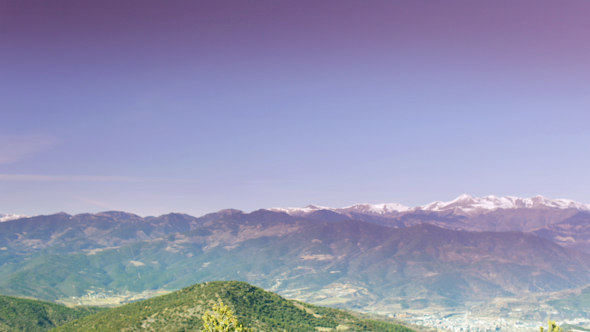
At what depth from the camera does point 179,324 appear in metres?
189

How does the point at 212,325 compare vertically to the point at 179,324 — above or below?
above

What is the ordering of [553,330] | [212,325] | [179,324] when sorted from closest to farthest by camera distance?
[553,330], [212,325], [179,324]

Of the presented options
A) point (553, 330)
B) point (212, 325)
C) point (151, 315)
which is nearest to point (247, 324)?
point (151, 315)

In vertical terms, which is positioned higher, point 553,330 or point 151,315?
point 553,330

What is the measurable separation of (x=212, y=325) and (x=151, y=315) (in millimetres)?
145806

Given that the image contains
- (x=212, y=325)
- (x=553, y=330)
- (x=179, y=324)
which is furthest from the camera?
(x=179, y=324)

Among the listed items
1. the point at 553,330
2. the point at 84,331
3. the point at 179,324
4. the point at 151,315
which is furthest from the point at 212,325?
the point at 84,331

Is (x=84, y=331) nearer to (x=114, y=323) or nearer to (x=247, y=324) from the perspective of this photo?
(x=114, y=323)

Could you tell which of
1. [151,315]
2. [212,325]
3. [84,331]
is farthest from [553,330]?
[84,331]

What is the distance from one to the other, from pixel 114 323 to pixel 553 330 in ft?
613

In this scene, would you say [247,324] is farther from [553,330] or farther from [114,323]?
[553,330]

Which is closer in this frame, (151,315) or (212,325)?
(212,325)

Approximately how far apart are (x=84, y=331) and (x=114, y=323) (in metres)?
14.0

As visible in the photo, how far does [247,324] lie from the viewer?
19650 centimetres
